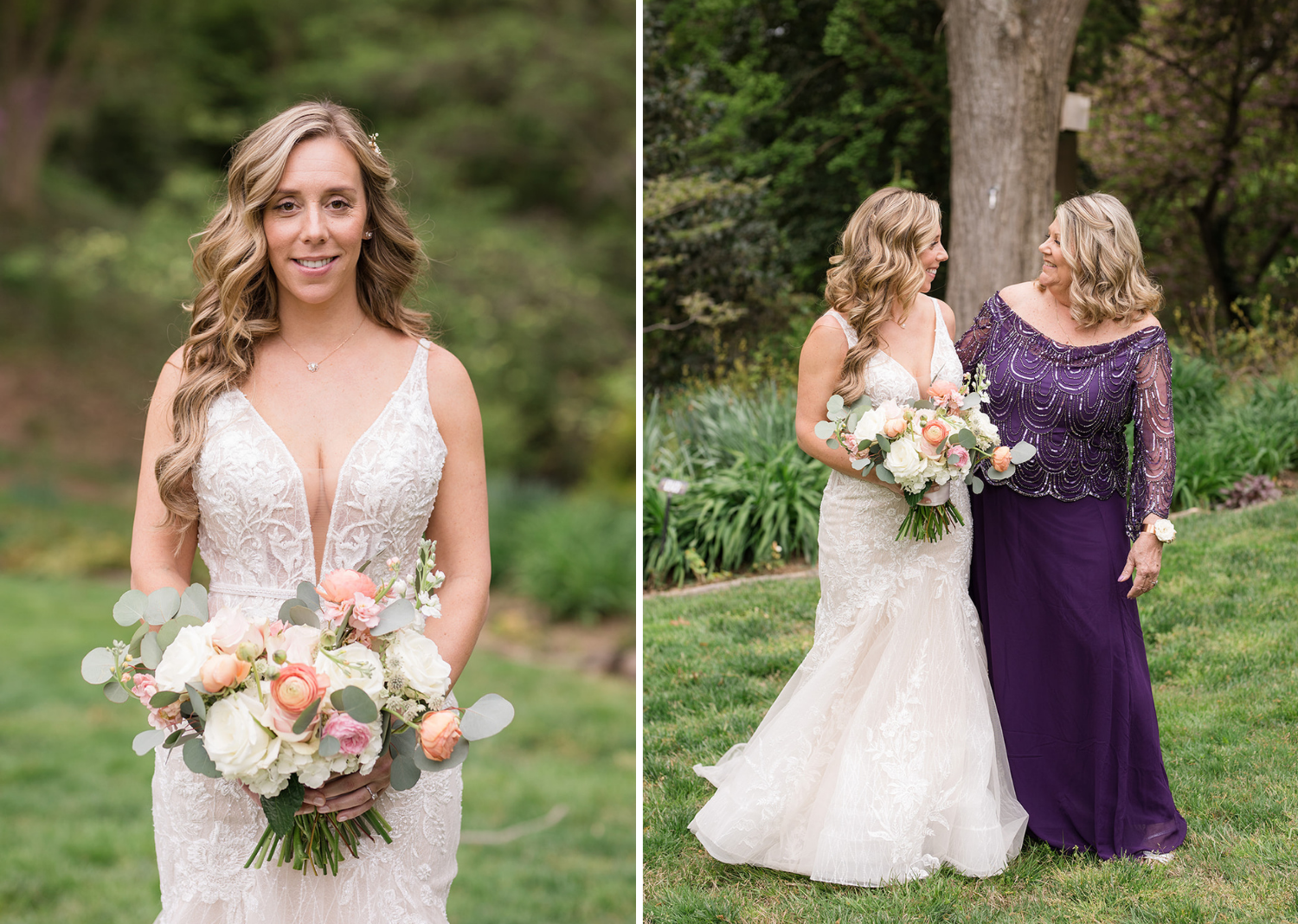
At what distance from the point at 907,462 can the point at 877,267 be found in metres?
0.70

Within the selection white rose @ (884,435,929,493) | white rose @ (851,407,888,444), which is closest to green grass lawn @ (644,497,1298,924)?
white rose @ (884,435,929,493)

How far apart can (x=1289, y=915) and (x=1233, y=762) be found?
109cm

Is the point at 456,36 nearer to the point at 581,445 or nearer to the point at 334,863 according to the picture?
the point at 581,445

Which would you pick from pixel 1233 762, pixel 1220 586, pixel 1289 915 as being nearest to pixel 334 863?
pixel 1289 915

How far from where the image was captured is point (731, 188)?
12.0 m

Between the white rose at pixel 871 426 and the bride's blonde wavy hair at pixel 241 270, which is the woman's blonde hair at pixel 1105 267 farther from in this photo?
the bride's blonde wavy hair at pixel 241 270

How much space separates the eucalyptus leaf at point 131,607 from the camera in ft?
8.18

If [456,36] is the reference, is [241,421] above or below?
below

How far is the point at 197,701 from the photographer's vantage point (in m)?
2.34

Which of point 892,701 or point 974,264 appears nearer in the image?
point 892,701

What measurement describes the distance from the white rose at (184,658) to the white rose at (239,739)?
0.28 feet

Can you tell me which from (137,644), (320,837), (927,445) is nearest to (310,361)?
(137,644)

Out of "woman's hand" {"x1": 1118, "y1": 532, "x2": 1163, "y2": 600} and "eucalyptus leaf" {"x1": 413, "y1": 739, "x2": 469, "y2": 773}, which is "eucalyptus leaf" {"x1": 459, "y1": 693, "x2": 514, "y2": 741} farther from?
"woman's hand" {"x1": 1118, "y1": 532, "x2": 1163, "y2": 600}

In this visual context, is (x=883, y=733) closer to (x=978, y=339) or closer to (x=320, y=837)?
(x=978, y=339)
